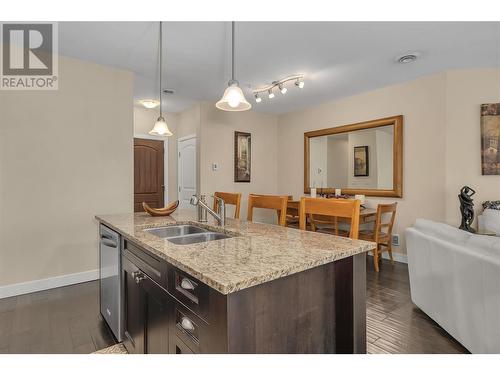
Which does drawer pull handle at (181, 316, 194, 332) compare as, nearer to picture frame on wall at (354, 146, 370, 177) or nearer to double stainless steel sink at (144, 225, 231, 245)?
double stainless steel sink at (144, 225, 231, 245)

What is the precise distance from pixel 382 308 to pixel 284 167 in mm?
3442

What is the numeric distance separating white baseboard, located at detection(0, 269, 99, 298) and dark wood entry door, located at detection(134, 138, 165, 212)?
2105 mm

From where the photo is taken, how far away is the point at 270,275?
0.97m

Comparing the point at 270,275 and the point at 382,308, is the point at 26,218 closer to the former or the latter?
the point at 270,275

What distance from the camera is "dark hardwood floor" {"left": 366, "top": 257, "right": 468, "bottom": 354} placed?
1875mm

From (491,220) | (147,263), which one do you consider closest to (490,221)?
(491,220)

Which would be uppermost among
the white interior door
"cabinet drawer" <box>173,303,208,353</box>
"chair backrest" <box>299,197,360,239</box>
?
the white interior door

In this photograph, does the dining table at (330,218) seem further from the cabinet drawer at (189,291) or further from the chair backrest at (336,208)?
the cabinet drawer at (189,291)

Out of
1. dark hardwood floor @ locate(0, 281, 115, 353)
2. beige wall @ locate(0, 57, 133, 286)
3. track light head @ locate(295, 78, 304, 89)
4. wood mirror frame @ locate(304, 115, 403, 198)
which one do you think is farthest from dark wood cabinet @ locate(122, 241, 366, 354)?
wood mirror frame @ locate(304, 115, 403, 198)

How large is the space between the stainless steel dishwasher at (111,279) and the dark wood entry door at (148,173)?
10.4ft

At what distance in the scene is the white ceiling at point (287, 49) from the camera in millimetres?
2475

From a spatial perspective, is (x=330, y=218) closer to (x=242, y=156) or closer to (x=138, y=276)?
(x=242, y=156)

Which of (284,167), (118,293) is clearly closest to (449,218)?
(284,167)
